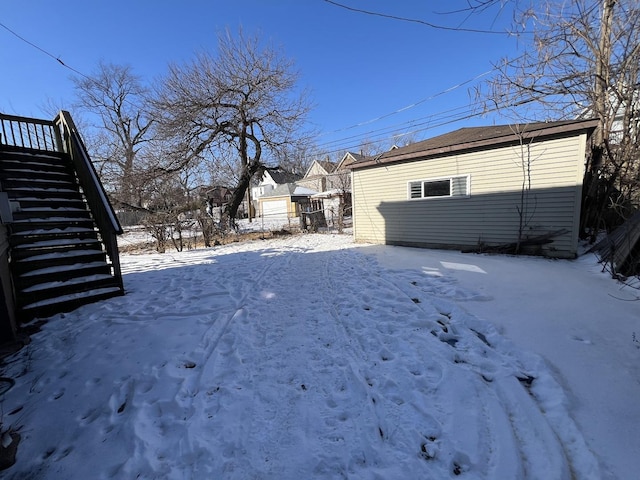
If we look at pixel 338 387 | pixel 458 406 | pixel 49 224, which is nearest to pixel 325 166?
pixel 49 224

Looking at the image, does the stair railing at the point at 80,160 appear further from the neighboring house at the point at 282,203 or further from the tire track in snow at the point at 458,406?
the neighboring house at the point at 282,203

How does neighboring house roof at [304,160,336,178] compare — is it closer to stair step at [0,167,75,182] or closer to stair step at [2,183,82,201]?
stair step at [0,167,75,182]

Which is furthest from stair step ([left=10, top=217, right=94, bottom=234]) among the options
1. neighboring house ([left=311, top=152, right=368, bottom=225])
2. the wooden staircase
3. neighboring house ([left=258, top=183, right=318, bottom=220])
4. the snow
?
neighboring house ([left=258, top=183, right=318, bottom=220])

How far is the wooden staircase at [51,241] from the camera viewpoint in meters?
4.03

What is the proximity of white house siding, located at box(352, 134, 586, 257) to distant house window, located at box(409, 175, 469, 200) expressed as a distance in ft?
0.43

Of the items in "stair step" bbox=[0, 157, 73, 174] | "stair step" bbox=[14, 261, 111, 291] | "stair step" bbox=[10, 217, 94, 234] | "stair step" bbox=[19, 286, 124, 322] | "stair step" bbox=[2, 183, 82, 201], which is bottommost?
"stair step" bbox=[19, 286, 124, 322]

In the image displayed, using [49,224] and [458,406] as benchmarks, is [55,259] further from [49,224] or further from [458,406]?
[458,406]

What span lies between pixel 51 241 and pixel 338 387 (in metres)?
5.05

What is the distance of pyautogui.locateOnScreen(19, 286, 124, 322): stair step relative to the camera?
3.81 m

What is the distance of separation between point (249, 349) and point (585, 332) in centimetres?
351

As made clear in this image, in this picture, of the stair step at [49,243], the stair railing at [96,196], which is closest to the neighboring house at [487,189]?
the stair railing at [96,196]

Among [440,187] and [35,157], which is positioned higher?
[35,157]

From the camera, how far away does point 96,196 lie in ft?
15.4

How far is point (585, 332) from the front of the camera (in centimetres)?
299
